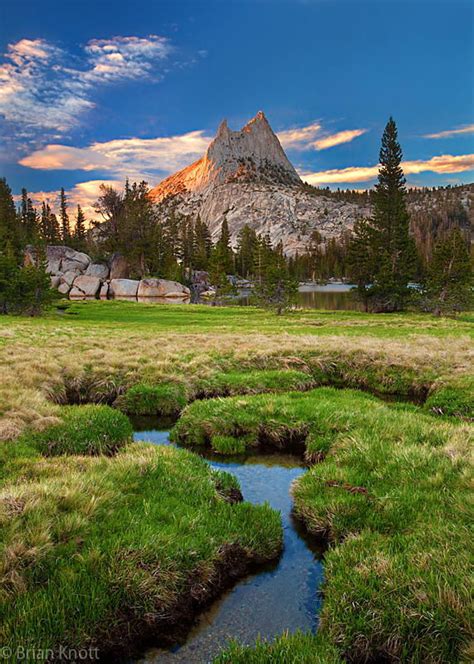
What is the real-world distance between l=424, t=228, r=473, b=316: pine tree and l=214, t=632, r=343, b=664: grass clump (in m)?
56.8

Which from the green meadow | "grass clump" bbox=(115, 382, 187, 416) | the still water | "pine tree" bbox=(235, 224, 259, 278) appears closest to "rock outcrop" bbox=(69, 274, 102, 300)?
the still water

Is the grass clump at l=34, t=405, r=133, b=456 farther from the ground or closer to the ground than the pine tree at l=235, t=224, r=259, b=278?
closer to the ground

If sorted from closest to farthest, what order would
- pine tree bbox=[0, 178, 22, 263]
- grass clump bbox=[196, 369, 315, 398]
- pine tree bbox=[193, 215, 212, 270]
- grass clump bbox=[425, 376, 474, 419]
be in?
grass clump bbox=[425, 376, 474, 419]
grass clump bbox=[196, 369, 315, 398]
pine tree bbox=[0, 178, 22, 263]
pine tree bbox=[193, 215, 212, 270]

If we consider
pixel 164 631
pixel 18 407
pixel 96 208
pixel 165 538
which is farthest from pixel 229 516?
pixel 96 208

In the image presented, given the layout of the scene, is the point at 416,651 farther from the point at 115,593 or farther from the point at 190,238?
the point at 190,238

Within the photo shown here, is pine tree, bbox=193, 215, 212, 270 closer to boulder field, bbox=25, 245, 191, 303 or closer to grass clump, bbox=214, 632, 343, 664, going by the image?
boulder field, bbox=25, 245, 191, 303

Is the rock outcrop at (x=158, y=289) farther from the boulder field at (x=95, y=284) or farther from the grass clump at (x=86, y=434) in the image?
the grass clump at (x=86, y=434)

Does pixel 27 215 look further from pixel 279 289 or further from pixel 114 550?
pixel 114 550

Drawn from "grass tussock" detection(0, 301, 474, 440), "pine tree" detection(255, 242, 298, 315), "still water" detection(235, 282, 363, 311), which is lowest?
"grass tussock" detection(0, 301, 474, 440)

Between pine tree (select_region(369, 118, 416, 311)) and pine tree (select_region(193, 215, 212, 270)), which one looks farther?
pine tree (select_region(193, 215, 212, 270))

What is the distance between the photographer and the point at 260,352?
23.1 meters

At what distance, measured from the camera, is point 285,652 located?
4645mm

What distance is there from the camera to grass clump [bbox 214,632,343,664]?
453cm

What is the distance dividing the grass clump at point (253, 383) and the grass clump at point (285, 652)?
12.5 metres
